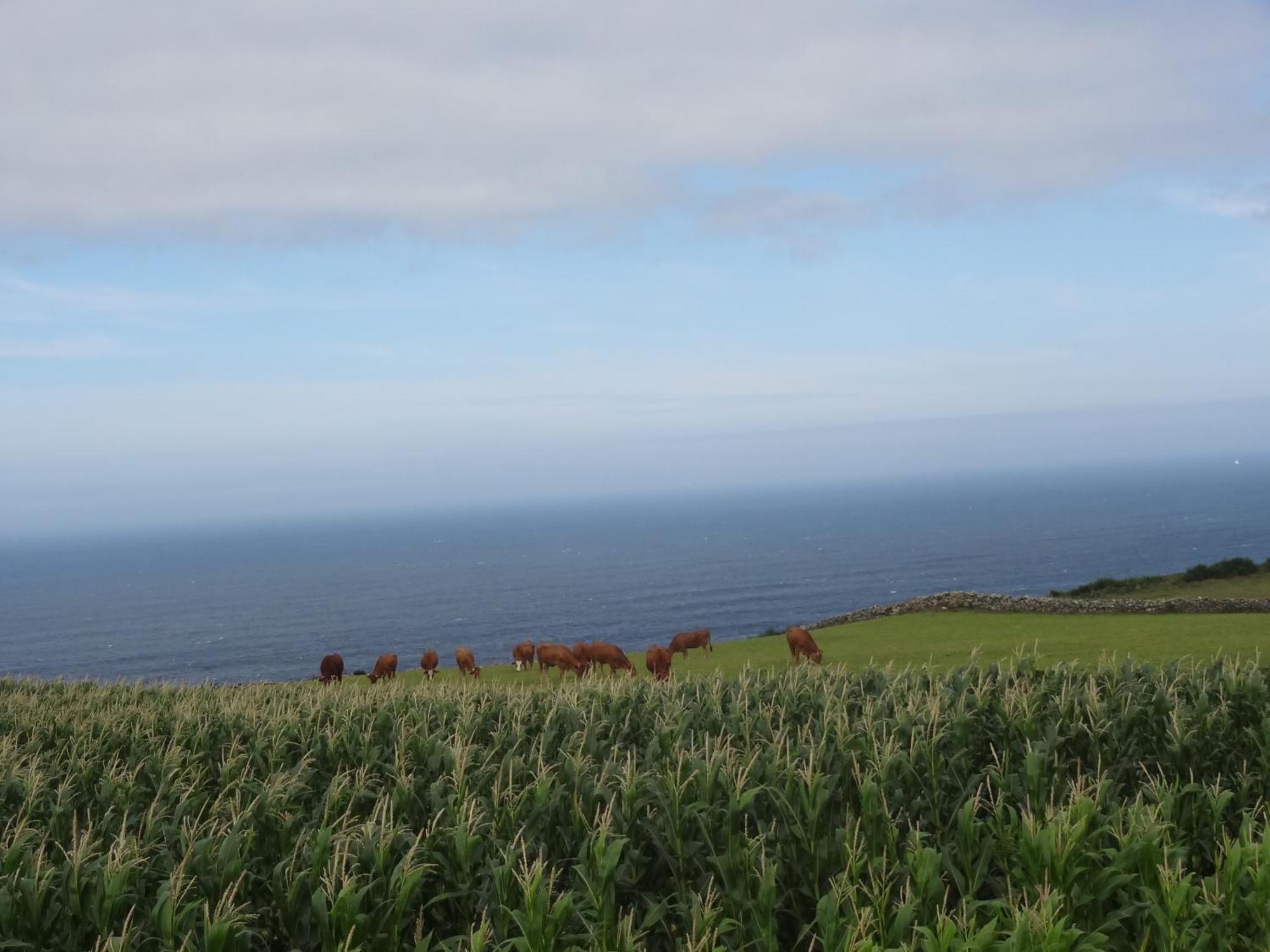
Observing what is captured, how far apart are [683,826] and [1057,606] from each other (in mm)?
28374

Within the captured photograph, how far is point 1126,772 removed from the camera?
12.1 m

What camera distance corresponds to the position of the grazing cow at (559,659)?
24.5 meters

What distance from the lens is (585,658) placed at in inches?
975

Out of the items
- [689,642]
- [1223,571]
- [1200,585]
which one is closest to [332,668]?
[689,642]

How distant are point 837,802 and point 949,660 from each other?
1453 cm

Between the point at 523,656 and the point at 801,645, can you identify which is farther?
the point at 523,656

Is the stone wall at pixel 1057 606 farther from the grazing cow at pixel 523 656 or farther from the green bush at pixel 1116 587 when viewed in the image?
the green bush at pixel 1116 587

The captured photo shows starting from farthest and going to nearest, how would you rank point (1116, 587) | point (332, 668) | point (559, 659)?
point (1116, 587) < point (332, 668) < point (559, 659)

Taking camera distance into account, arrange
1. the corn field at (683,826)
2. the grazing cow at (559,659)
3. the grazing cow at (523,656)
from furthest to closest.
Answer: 1. the grazing cow at (523,656)
2. the grazing cow at (559,659)
3. the corn field at (683,826)

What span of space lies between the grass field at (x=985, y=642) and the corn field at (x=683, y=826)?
6.97 m

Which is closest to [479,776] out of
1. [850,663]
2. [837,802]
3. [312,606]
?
[837,802]

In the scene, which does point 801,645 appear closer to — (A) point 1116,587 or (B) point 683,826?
(B) point 683,826

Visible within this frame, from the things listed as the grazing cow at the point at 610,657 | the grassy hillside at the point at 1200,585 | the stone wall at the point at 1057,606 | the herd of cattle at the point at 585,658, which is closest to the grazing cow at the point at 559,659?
the herd of cattle at the point at 585,658

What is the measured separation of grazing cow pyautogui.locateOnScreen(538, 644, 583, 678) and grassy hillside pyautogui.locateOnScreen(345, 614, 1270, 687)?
0.68 m
